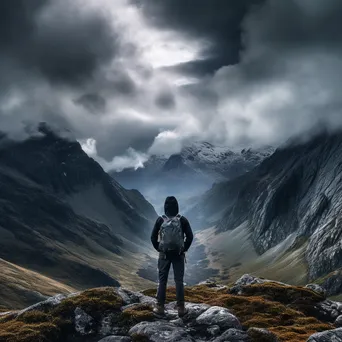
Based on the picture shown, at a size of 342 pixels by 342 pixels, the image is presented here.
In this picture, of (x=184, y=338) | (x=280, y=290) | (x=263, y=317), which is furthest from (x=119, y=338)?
(x=280, y=290)

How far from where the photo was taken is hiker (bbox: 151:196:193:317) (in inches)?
1075

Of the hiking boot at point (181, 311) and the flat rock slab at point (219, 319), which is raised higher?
the hiking boot at point (181, 311)

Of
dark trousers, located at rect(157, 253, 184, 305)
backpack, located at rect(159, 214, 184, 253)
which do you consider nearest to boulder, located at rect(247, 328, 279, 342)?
dark trousers, located at rect(157, 253, 184, 305)

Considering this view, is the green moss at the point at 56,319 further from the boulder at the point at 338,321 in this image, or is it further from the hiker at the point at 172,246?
the boulder at the point at 338,321

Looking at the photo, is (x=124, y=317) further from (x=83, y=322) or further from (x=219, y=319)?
(x=219, y=319)

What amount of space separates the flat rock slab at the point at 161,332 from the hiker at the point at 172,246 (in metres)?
2.32

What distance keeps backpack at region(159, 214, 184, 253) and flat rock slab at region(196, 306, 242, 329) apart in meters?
4.28

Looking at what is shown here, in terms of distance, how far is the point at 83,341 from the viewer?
84.5 ft

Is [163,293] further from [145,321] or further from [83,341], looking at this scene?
[83,341]

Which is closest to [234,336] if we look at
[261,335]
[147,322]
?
[261,335]

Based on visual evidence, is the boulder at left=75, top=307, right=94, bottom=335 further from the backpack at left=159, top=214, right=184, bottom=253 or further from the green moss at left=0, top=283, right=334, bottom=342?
the backpack at left=159, top=214, right=184, bottom=253

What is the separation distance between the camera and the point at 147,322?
25.8 metres

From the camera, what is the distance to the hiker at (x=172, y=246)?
89.6 feet

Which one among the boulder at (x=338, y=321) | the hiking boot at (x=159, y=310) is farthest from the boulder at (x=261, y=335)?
the boulder at (x=338, y=321)
